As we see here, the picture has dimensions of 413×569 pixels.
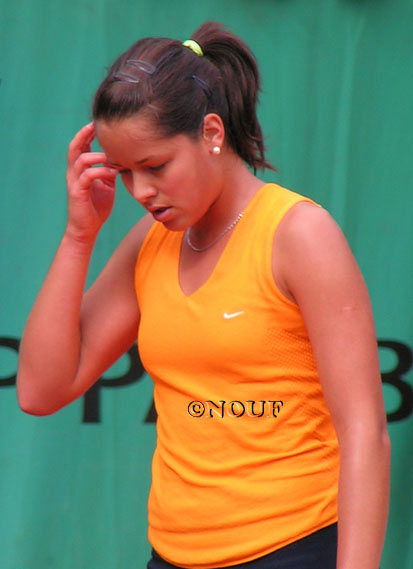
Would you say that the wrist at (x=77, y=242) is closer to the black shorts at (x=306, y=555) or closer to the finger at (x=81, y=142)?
the finger at (x=81, y=142)

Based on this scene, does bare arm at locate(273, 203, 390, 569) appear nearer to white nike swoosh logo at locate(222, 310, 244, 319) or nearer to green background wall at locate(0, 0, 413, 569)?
white nike swoosh logo at locate(222, 310, 244, 319)

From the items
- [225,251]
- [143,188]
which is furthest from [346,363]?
[143,188]

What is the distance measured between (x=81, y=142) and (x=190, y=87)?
1.02 feet

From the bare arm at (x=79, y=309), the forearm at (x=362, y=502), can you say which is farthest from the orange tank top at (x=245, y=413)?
the bare arm at (x=79, y=309)

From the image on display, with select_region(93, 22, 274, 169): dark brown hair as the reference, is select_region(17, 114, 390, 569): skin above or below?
below

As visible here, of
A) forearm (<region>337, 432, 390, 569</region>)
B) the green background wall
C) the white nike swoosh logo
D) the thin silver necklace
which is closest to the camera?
forearm (<region>337, 432, 390, 569</region>)

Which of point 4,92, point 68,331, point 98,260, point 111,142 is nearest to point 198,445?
point 68,331

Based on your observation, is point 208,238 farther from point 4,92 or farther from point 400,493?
point 400,493

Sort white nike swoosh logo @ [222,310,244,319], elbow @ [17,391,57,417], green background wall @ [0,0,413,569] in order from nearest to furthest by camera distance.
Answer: white nike swoosh logo @ [222,310,244,319] < elbow @ [17,391,57,417] < green background wall @ [0,0,413,569]

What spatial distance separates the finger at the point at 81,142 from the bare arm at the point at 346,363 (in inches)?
20.6

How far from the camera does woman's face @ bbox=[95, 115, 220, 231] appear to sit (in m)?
1.67

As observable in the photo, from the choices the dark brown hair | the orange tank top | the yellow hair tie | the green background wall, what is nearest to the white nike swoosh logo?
the orange tank top

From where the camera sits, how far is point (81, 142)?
194cm

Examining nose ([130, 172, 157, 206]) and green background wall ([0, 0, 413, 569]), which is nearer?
nose ([130, 172, 157, 206])
